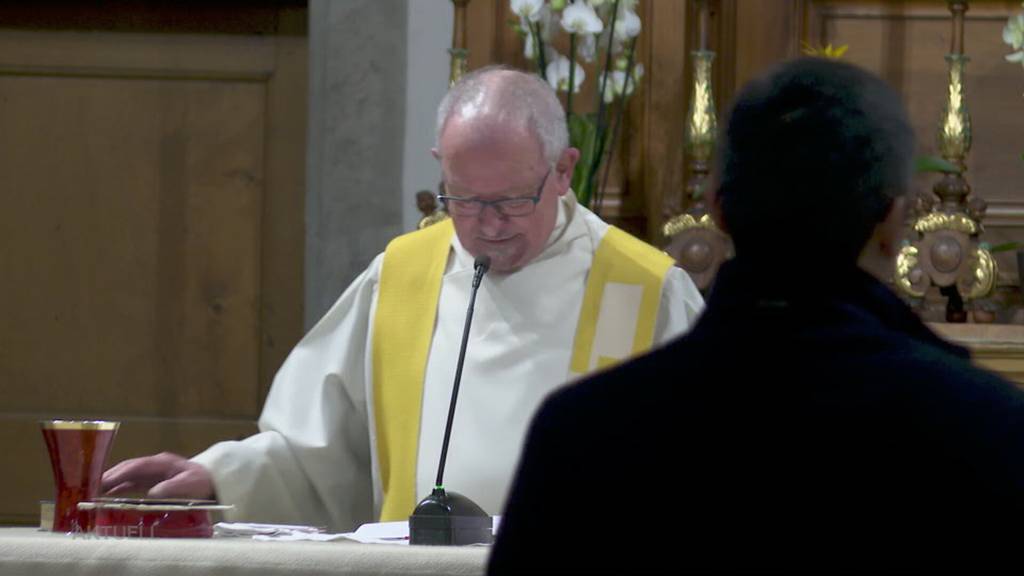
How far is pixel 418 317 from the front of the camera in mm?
3826

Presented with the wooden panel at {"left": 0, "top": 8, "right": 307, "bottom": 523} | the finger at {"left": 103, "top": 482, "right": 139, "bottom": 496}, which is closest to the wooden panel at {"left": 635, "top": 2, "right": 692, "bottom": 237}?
the wooden panel at {"left": 0, "top": 8, "right": 307, "bottom": 523}

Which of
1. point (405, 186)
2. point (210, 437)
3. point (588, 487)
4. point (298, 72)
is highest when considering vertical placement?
point (298, 72)

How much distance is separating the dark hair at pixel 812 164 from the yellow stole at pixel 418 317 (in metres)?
2.19

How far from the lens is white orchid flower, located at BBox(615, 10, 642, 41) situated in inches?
179

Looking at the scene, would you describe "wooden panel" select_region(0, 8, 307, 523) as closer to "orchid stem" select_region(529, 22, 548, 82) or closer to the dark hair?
"orchid stem" select_region(529, 22, 548, 82)

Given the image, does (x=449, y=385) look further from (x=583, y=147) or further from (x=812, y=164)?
(x=812, y=164)

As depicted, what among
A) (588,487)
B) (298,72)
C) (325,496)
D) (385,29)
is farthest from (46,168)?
(588,487)

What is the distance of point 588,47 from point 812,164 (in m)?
3.19

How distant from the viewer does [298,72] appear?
548 cm

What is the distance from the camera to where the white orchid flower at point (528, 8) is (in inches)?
178

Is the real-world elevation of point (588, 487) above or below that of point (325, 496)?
A: above

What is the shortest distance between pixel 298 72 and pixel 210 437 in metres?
1.07

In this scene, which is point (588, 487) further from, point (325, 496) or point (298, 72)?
point (298, 72)

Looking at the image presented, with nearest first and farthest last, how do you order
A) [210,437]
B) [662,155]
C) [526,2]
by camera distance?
1. [526,2]
2. [662,155]
3. [210,437]
